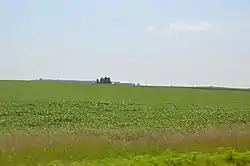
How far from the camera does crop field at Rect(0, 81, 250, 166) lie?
36.1 feet

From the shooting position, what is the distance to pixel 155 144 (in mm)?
15992

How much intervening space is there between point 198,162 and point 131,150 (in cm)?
518

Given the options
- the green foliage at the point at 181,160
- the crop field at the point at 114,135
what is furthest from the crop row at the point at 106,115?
the green foliage at the point at 181,160

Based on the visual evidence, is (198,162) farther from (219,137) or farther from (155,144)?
(219,137)

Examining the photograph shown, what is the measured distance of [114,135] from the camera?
18484 millimetres

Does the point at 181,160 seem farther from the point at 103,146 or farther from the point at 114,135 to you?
the point at 114,135

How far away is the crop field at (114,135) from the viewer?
1102 centimetres

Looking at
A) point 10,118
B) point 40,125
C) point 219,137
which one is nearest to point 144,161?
point 219,137

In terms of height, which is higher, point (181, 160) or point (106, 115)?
point (181, 160)

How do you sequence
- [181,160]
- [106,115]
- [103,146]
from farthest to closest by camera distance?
1. [106,115]
2. [103,146]
3. [181,160]

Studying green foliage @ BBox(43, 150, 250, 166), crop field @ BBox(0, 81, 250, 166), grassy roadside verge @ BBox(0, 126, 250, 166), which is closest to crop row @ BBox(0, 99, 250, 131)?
crop field @ BBox(0, 81, 250, 166)

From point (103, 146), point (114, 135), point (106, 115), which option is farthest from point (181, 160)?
point (106, 115)

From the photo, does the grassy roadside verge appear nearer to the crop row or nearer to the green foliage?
the green foliage

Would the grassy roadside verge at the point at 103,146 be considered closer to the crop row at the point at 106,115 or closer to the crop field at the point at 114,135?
the crop field at the point at 114,135
